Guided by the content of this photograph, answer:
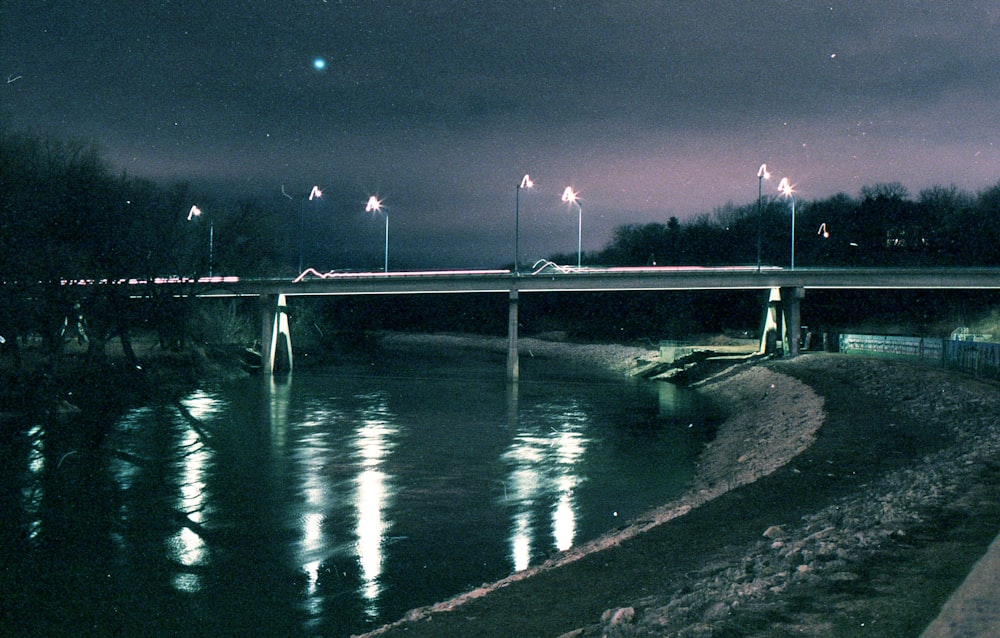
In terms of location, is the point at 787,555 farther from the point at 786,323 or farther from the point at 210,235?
the point at 786,323

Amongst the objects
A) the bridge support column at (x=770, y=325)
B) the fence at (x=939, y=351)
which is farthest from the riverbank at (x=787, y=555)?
the bridge support column at (x=770, y=325)

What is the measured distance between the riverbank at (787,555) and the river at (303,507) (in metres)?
2.03

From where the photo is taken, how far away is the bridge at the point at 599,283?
227 ft

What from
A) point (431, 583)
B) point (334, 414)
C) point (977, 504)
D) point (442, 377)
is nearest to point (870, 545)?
point (977, 504)

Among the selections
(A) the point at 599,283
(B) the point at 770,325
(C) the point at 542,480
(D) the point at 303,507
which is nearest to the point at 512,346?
(A) the point at 599,283

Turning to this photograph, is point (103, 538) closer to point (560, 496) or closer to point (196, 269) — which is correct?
point (560, 496)

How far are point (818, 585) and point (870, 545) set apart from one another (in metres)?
2.01

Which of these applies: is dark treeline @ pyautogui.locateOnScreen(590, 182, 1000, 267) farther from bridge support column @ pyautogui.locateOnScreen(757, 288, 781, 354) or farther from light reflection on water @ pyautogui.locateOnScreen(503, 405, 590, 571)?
light reflection on water @ pyautogui.locateOnScreen(503, 405, 590, 571)

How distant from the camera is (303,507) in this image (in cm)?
2161

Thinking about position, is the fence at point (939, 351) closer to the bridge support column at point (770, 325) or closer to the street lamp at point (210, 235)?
the bridge support column at point (770, 325)

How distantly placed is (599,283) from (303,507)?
5376cm

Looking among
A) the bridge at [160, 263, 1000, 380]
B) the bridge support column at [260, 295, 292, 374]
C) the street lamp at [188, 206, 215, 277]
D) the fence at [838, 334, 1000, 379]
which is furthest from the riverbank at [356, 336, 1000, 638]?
the bridge support column at [260, 295, 292, 374]

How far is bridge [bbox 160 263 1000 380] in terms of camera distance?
227ft

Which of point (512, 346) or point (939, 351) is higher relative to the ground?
point (939, 351)
